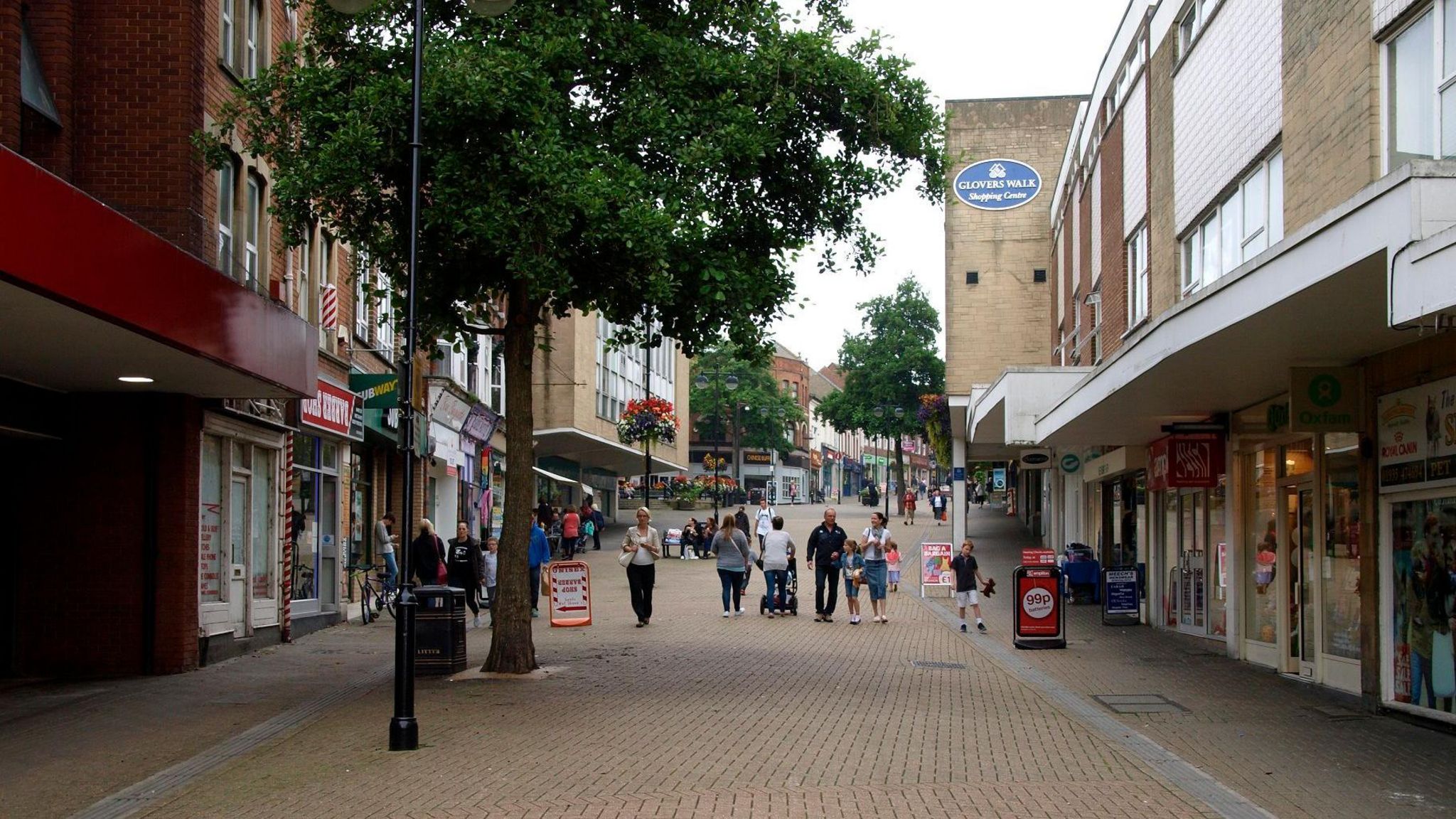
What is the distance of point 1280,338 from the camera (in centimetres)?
1184

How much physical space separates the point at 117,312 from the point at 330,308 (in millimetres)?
10567

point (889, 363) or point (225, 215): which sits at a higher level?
point (889, 363)

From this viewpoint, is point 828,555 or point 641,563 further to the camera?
point 828,555

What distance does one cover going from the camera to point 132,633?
15062 millimetres

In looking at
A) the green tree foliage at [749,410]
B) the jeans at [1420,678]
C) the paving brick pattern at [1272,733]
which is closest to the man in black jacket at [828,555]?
the paving brick pattern at [1272,733]

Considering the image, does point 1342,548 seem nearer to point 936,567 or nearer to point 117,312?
point 117,312

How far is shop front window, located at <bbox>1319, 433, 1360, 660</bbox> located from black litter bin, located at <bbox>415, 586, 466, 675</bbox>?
8.77 meters

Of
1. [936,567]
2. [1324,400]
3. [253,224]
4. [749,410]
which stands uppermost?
[749,410]

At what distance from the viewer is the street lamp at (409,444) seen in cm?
1013

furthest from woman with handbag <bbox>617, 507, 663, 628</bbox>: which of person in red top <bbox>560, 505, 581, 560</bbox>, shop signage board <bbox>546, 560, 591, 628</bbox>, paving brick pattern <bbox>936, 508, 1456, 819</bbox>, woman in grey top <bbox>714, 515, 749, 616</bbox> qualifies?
person in red top <bbox>560, 505, 581, 560</bbox>

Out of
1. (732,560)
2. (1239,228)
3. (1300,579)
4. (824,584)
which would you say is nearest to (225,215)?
(732,560)

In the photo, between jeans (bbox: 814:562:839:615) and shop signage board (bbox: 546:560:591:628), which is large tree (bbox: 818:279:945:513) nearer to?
jeans (bbox: 814:562:839:615)

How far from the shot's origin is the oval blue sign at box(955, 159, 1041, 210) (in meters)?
41.1

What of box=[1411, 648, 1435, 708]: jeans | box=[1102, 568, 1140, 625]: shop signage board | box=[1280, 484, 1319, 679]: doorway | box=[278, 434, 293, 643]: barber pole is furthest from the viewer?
box=[1102, 568, 1140, 625]: shop signage board
